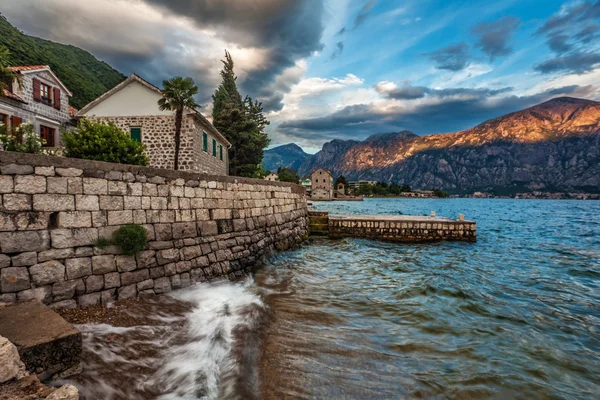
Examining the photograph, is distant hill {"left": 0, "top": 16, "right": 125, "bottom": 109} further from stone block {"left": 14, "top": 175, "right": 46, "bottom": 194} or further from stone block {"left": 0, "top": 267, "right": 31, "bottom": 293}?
stone block {"left": 0, "top": 267, "right": 31, "bottom": 293}

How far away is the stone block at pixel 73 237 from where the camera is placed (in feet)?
16.3

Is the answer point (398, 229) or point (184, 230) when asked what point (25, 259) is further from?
point (398, 229)

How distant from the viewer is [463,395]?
3.86 metres

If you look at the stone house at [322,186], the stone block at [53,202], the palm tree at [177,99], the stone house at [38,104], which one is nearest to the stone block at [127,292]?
the stone block at [53,202]

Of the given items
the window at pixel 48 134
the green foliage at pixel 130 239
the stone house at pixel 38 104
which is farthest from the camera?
the window at pixel 48 134

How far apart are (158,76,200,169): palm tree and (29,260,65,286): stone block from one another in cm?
1321

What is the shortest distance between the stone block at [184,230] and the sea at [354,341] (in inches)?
54.8

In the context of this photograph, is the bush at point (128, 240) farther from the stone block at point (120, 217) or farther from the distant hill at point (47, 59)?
the distant hill at point (47, 59)

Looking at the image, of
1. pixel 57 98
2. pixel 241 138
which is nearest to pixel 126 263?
pixel 57 98

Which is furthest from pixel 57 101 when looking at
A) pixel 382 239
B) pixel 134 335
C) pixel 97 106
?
pixel 382 239

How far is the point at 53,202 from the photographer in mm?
4980

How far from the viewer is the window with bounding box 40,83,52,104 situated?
18828mm

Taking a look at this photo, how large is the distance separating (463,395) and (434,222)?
15167 mm

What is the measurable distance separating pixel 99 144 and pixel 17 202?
8.78m
